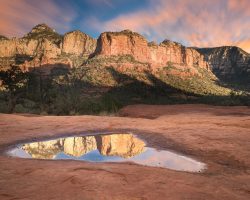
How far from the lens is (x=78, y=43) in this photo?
572 feet

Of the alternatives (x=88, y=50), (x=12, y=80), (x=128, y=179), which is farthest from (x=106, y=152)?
(x=88, y=50)

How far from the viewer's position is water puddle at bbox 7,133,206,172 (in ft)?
29.0

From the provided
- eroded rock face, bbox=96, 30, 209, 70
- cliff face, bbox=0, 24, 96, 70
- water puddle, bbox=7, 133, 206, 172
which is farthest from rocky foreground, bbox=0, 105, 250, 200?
cliff face, bbox=0, 24, 96, 70

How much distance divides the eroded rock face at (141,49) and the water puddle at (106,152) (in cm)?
8753

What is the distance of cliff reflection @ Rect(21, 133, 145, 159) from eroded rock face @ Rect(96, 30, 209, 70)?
86933 millimetres

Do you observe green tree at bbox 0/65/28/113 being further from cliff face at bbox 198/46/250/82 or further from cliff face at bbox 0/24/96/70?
cliff face at bbox 198/46/250/82

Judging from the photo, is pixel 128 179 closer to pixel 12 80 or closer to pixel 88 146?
pixel 88 146

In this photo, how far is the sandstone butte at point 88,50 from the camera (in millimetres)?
114250

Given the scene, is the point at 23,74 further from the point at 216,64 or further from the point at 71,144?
the point at 216,64

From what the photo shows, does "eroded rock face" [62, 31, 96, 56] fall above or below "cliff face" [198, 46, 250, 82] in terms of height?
above

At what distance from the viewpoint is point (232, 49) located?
196m

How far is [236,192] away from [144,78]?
77436 mm

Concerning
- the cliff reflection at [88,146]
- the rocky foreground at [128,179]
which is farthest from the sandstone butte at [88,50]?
the rocky foreground at [128,179]

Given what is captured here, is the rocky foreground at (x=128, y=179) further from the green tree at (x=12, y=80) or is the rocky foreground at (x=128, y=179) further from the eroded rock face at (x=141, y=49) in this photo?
the eroded rock face at (x=141, y=49)
